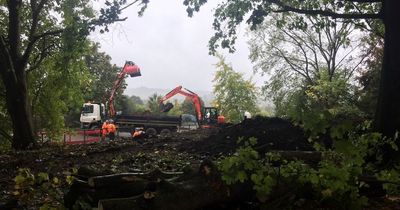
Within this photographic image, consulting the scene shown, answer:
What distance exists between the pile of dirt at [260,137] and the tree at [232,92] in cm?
3377

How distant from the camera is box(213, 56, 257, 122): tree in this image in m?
A: 51.2

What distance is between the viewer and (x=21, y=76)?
623 inches

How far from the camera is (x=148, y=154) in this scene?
1242cm

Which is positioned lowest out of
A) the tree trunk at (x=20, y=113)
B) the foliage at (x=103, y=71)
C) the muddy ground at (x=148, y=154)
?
the muddy ground at (x=148, y=154)

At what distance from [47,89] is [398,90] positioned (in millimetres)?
16803

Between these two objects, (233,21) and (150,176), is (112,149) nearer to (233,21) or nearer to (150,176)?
(233,21)

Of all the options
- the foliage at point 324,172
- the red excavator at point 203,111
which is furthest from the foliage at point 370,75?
the foliage at point 324,172

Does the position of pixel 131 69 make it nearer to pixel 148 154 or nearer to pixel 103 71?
pixel 148 154

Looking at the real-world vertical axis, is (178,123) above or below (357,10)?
below

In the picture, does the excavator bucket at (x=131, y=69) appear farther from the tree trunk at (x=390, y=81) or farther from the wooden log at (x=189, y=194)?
the wooden log at (x=189, y=194)

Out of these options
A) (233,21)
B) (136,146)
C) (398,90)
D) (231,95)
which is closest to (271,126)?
(136,146)

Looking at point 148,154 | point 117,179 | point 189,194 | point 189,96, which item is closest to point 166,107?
point 189,96

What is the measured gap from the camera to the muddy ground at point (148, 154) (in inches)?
395

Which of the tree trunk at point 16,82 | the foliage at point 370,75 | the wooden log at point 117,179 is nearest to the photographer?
the wooden log at point 117,179
